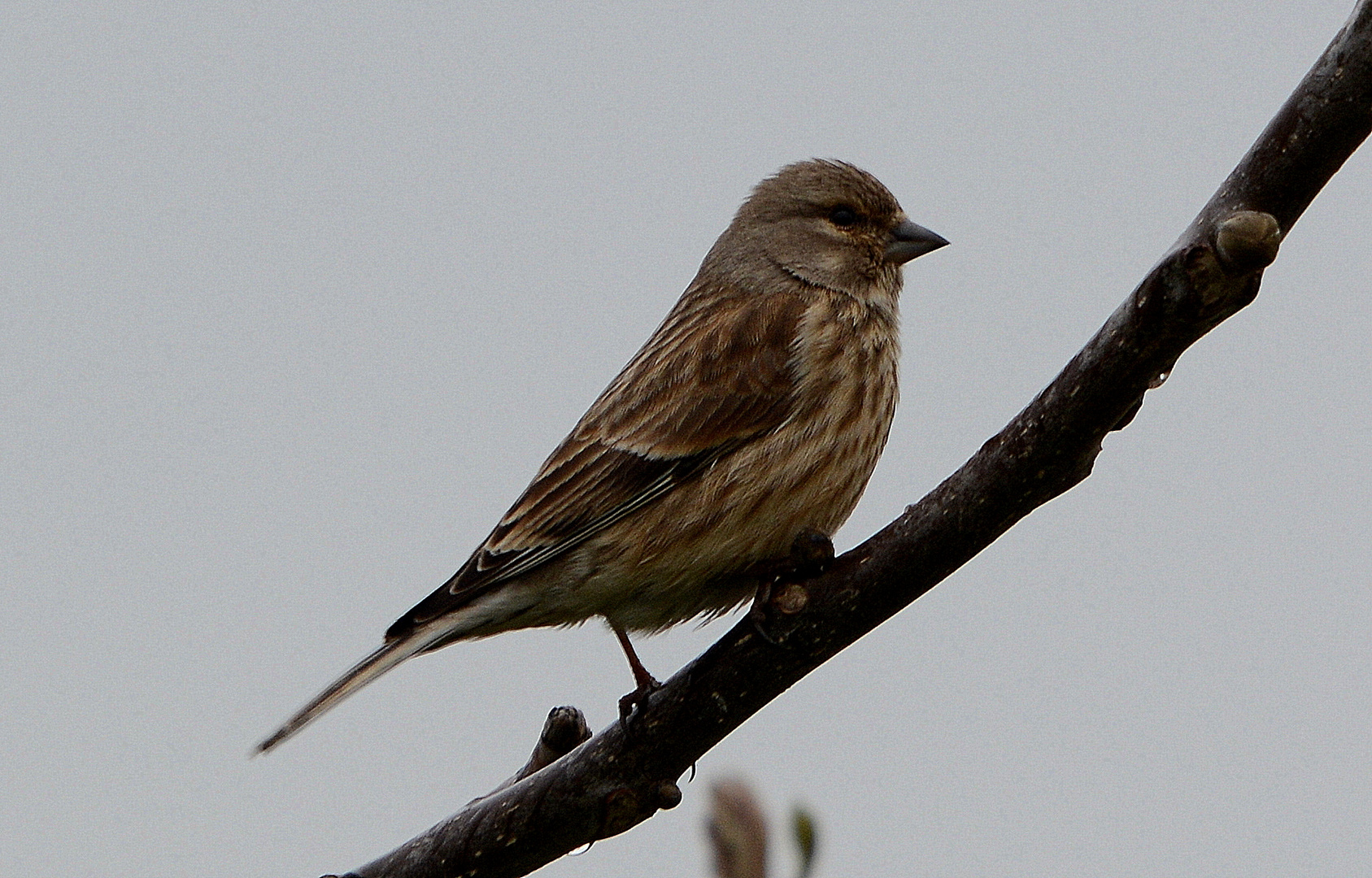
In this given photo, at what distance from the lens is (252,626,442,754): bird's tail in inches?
210

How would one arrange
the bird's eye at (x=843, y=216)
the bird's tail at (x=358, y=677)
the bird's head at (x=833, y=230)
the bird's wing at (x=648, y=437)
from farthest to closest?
1. the bird's eye at (x=843, y=216)
2. the bird's head at (x=833, y=230)
3. the bird's wing at (x=648, y=437)
4. the bird's tail at (x=358, y=677)

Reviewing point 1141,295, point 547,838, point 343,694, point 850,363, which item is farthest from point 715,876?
point 850,363

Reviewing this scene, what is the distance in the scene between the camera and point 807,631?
13.1ft

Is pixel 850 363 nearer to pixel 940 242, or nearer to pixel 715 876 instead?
pixel 940 242

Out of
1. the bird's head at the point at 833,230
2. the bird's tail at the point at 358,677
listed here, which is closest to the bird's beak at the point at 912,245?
the bird's head at the point at 833,230

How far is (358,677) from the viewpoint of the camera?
552cm

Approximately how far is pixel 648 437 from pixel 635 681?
1079 millimetres

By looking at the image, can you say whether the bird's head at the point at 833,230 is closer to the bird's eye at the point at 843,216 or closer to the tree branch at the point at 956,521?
the bird's eye at the point at 843,216

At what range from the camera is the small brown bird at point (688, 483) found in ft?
18.4

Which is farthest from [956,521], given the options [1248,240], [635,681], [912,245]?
[912,245]

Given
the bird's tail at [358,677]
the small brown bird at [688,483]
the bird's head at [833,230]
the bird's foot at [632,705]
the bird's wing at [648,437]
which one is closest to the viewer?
the bird's foot at [632,705]

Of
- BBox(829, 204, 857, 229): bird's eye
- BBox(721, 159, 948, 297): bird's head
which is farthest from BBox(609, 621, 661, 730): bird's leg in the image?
BBox(829, 204, 857, 229): bird's eye

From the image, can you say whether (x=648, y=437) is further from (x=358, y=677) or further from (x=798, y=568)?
(x=798, y=568)

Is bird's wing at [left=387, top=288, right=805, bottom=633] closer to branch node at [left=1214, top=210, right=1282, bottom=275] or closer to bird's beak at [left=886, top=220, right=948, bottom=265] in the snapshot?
bird's beak at [left=886, top=220, right=948, bottom=265]
